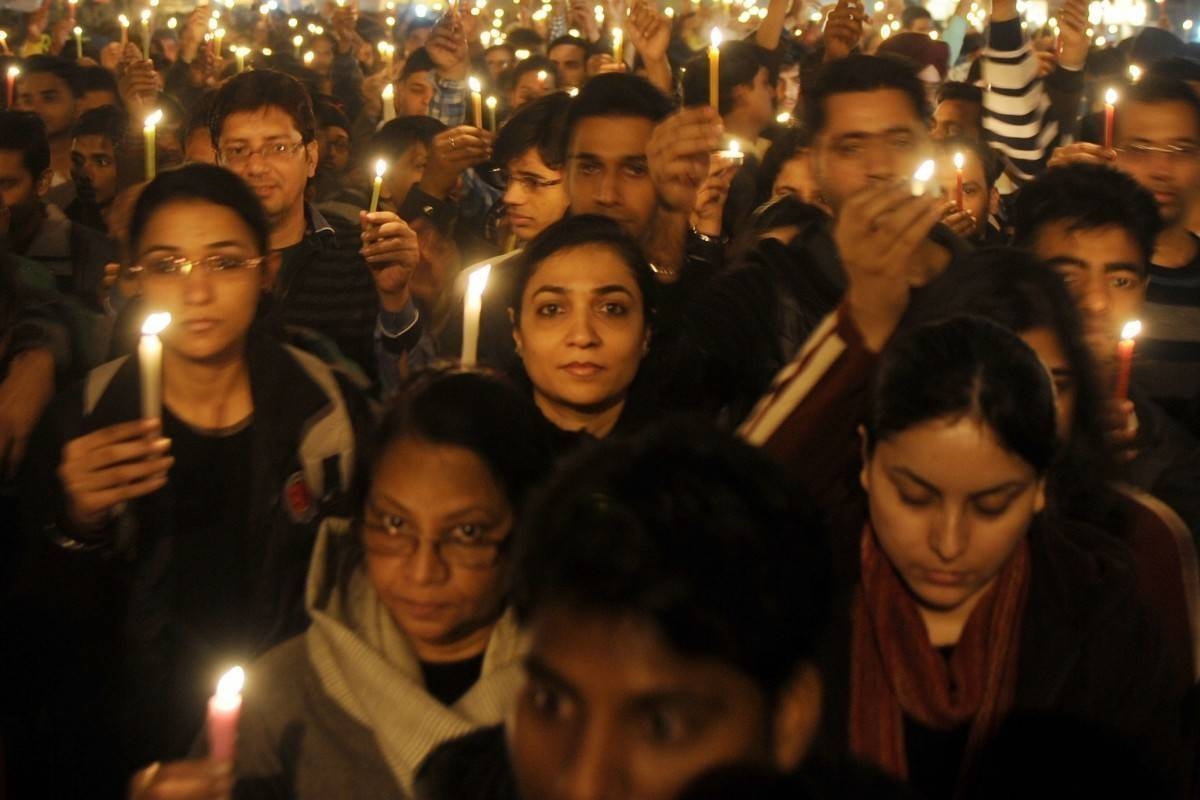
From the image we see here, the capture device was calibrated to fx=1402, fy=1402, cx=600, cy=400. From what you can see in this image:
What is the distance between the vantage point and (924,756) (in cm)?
184

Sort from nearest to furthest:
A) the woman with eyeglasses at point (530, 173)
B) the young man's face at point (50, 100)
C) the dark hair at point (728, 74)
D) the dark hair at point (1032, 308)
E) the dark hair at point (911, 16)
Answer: the dark hair at point (1032, 308)
the woman with eyeglasses at point (530, 173)
the dark hair at point (728, 74)
the young man's face at point (50, 100)
the dark hair at point (911, 16)

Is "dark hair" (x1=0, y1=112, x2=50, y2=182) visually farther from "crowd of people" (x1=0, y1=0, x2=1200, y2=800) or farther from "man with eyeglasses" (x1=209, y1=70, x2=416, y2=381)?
"man with eyeglasses" (x1=209, y1=70, x2=416, y2=381)

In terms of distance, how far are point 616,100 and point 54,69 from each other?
3.86m

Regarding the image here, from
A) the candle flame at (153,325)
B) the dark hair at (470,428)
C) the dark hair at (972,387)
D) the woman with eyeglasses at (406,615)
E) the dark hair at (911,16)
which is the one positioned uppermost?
the dark hair at (911,16)

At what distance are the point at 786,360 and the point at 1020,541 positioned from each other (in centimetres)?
97

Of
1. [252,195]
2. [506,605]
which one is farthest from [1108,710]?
[252,195]

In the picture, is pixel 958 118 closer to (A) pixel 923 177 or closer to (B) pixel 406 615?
(A) pixel 923 177

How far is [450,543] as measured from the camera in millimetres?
2014

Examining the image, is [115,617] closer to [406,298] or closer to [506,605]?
[506,605]

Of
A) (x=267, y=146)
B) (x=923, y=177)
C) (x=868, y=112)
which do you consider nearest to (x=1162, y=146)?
(x=868, y=112)

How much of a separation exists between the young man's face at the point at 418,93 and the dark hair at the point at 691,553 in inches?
251

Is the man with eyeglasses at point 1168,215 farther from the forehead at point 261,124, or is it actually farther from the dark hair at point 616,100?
the forehead at point 261,124

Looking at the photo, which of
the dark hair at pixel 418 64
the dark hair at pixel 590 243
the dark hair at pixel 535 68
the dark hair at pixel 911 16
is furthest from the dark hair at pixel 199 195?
the dark hair at pixel 911 16

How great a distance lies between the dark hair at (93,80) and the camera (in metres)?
6.91
